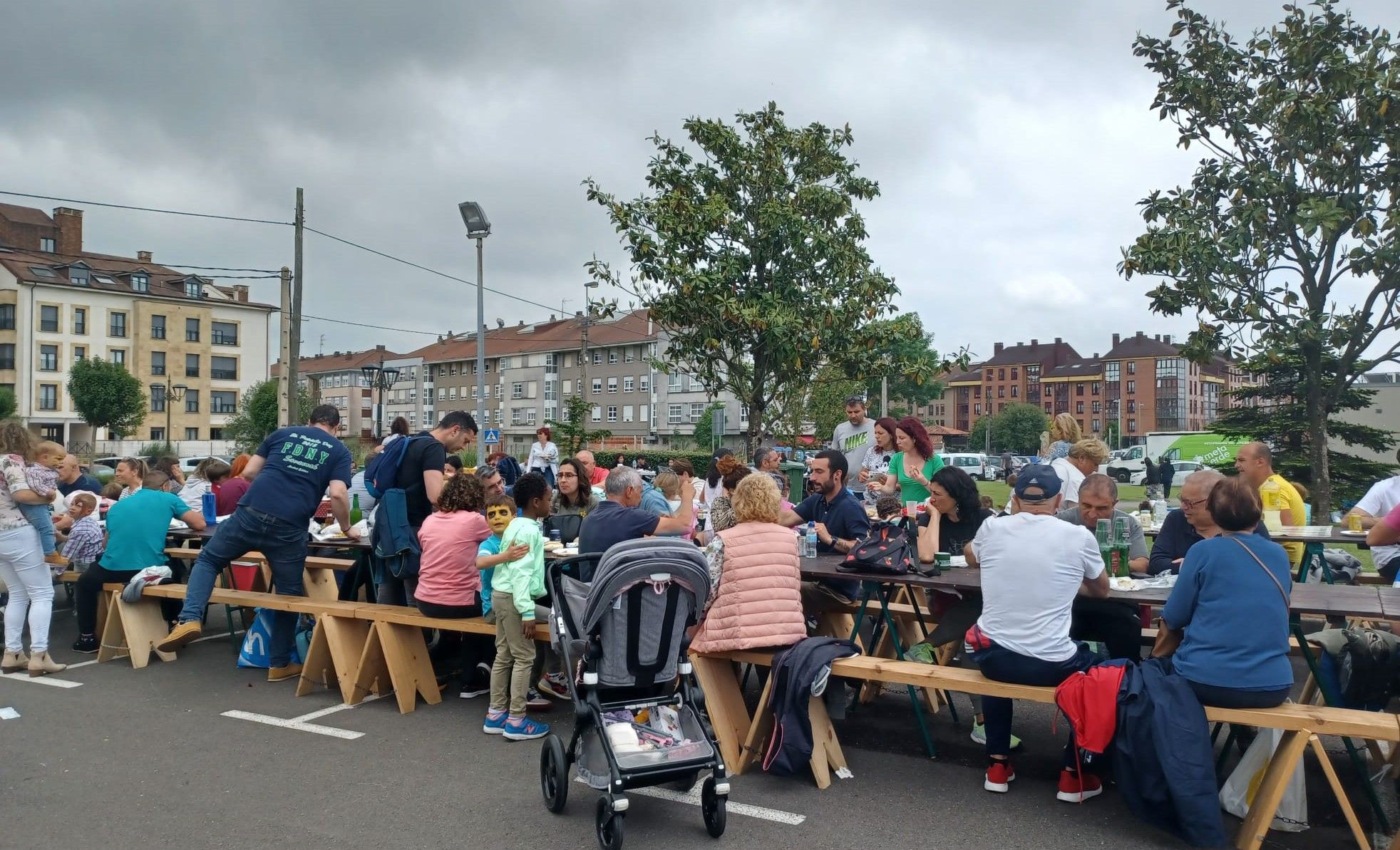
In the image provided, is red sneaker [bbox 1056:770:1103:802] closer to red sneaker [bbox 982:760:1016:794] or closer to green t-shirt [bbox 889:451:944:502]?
red sneaker [bbox 982:760:1016:794]

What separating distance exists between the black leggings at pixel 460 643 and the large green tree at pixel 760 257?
6.40m

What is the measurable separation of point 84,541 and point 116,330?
220 feet

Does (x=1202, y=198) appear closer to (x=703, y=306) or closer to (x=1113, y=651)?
(x=703, y=306)

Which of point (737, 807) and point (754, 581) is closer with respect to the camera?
point (737, 807)

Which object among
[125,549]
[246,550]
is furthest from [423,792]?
[125,549]

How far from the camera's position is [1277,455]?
20266 mm

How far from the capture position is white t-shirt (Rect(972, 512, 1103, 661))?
168 inches

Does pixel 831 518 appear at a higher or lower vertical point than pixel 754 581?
higher

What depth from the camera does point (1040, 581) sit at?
4.27 meters

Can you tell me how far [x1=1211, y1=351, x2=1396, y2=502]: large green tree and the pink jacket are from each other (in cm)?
1400

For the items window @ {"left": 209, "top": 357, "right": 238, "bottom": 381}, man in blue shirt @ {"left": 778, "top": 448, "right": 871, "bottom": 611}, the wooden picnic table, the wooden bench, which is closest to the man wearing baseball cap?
the wooden bench

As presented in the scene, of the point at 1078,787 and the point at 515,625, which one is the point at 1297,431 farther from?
the point at 515,625

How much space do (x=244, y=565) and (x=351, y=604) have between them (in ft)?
8.50

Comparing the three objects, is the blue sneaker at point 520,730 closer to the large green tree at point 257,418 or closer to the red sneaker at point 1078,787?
the red sneaker at point 1078,787
